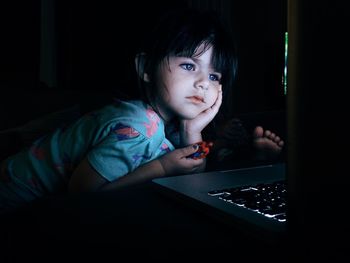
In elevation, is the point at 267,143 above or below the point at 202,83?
below

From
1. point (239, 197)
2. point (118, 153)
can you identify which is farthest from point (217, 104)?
point (239, 197)

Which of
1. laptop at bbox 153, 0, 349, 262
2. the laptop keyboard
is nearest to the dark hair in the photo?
the laptop keyboard

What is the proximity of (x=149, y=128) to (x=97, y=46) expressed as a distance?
2.42m

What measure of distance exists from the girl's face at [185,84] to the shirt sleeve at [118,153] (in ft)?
0.69

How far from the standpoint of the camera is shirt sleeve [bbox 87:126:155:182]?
2.88 feet

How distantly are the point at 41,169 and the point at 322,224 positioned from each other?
33.8 inches

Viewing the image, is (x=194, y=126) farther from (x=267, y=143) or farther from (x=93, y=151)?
(x=93, y=151)

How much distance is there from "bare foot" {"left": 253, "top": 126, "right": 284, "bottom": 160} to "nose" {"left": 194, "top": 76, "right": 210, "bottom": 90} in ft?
0.71

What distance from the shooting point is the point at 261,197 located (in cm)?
56

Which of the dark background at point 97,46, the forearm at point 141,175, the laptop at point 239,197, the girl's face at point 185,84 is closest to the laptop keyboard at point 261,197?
the laptop at point 239,197

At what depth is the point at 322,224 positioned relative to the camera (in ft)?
1.09

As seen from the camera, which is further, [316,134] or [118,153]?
[118,153]

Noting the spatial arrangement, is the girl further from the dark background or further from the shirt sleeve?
the dark background

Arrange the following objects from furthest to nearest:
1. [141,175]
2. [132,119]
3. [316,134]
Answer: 1. [132,119]
2. [141,175]
3. [316,134]
